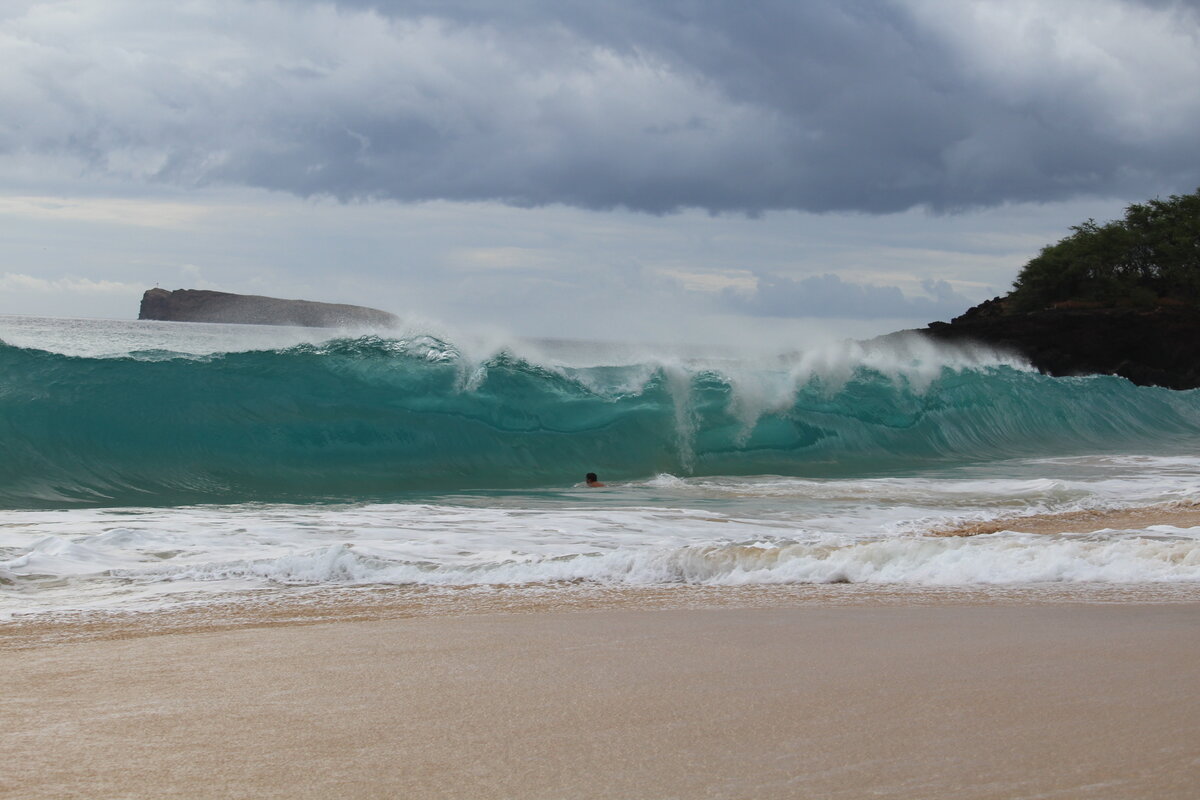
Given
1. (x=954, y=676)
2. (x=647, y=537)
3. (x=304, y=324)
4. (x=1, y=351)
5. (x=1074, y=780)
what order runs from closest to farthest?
1. (x=1074, y=780)
2. (x=954, y=676)
3. (x=647, y=537)
4. (x=1, y=351)
5. (x=304, y=324)

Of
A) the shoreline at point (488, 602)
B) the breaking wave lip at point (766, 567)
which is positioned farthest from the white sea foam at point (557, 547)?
the shoreline at point (488, 602)

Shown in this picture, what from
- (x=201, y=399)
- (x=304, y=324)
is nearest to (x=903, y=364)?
(x=201, y=399)

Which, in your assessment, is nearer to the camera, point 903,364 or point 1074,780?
point 1074,780

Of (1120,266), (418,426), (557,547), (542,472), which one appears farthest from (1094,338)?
(557,547)

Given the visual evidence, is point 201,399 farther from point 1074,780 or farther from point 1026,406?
point 1026,406

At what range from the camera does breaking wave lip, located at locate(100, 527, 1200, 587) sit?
5.58 metres

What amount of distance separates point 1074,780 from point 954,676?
103 centimetres

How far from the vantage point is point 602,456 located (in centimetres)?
1466

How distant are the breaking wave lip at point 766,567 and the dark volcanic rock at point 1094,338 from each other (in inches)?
1274

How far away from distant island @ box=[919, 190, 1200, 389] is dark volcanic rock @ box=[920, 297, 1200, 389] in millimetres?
38

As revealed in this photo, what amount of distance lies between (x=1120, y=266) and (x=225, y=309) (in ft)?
365

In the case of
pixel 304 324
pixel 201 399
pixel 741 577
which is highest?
pixel 304 324

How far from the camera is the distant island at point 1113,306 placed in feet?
121

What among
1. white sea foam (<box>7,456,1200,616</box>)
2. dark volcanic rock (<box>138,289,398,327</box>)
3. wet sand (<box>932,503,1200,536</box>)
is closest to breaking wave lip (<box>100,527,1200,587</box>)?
white sea foam (<box>7,456,1200,616</box>)
